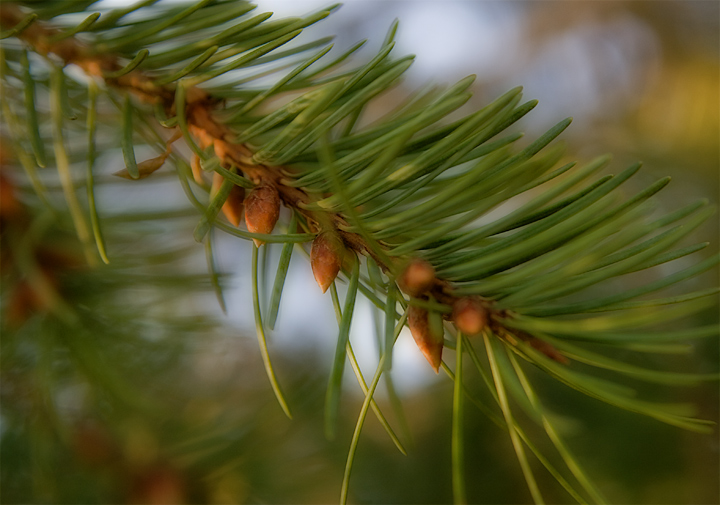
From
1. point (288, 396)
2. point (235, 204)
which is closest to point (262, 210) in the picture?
point (235, 204)

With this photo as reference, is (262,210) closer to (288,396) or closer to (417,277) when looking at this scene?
(417,277)

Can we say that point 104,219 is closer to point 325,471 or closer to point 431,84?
point 431,84

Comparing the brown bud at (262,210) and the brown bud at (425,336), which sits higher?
the brown bud at (262,210)

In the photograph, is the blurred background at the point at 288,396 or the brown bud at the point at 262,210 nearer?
the brown bud at the point at 262,210

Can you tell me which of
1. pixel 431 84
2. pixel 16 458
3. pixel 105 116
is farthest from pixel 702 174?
pixel 16 458
